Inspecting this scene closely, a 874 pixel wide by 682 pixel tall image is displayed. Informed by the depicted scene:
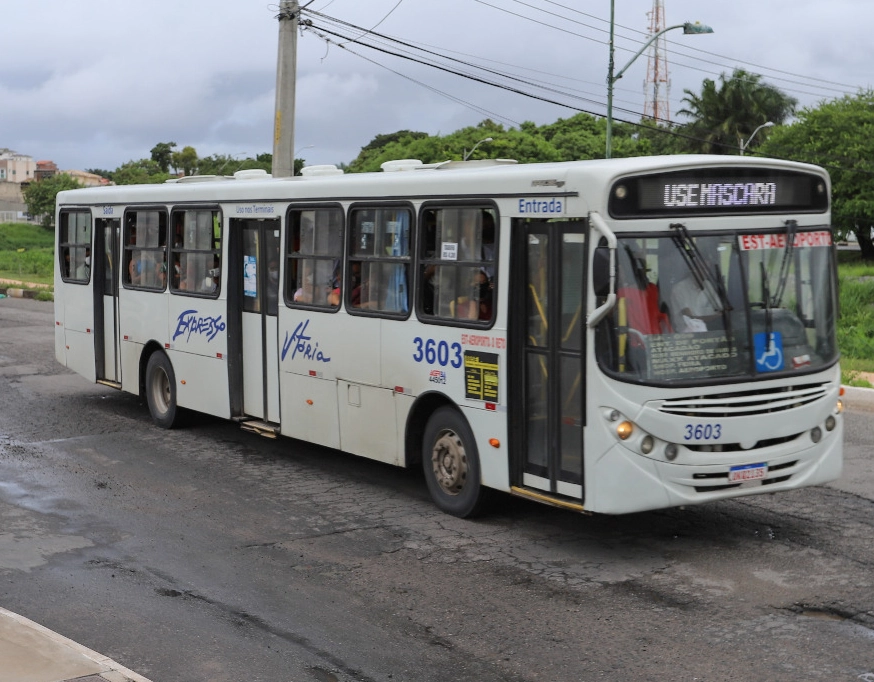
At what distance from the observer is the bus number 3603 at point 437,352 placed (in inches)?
365

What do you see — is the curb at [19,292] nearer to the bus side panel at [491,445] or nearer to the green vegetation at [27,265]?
the green vegetation at [27,265]

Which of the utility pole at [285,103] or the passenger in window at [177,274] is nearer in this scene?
the passenger in window at [177,274]

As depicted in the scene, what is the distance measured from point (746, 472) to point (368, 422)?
3485 mm

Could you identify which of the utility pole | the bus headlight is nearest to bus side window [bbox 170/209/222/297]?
the bus headlight

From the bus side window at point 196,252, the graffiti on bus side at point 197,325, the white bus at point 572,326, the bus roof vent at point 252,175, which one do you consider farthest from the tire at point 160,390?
the white bus at point 572,326

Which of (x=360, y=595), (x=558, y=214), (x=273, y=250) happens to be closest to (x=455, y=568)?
(x=360, y=595)

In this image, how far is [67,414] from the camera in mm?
14469

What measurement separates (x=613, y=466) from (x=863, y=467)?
4206 mm

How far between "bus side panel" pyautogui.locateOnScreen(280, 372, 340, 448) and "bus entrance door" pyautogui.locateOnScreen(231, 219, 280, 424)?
233 mm

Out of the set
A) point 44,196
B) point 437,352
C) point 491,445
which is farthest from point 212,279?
point 44,196

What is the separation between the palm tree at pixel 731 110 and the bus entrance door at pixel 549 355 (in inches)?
2739

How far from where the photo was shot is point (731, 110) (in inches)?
3036

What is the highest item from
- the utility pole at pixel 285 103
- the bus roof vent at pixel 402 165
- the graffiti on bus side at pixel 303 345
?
the utility pole at pixel 285 103

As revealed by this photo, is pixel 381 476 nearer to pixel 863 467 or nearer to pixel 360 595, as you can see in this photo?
pixel 360 595
